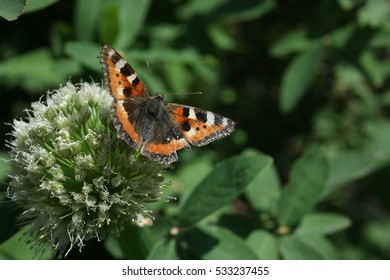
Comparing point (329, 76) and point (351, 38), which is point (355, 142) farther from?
point (351, 38)

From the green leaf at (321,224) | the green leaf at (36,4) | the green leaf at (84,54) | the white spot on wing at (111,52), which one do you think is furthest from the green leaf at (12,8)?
the green leaf at (321,224)

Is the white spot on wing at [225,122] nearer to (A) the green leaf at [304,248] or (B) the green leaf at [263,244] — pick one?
(B) the green leaf at [263,244]

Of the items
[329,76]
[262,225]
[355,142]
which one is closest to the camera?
[262,225]

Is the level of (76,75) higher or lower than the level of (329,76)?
higher

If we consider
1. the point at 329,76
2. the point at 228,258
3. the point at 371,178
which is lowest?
the point at 371,178

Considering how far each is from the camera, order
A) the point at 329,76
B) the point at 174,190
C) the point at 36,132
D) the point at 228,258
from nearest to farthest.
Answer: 1. the point at 36,132
2. the point at 228,258
3. the point at 174,190
4. the point at 329,76
